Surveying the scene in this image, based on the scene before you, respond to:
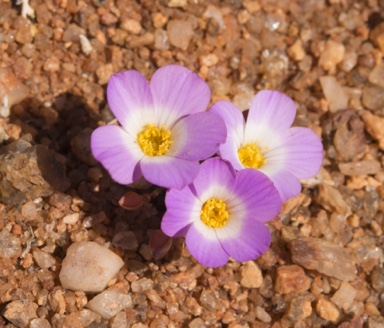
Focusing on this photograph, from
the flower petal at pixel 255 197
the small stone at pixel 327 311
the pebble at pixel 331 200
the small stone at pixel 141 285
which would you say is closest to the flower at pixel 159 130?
the flower petal at pixel 255 197

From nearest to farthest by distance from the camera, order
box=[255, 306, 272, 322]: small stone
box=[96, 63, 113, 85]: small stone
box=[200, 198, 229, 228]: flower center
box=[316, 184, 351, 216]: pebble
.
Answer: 1. box=[200, 198, 229, 228]: flower center
2. box=[255, 306, 272, 322]: small stone
3. box=[316, 184, 351, 216]: pebble
4. box=[96, 63, 113, 85]: small stone

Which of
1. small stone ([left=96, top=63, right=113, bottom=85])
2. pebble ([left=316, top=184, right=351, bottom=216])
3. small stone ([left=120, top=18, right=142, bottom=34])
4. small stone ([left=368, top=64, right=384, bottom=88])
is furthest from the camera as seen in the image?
small stone ([left=368, top=64, right=384, bottom=88])

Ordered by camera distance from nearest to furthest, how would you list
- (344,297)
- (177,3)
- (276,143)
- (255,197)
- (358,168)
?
(255,197)
(276,143)
(344,297)
(358,168)
(177,3)

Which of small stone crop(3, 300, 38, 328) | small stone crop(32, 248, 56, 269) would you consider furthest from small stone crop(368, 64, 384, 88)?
small stone crop(3, 300, 38, 328)

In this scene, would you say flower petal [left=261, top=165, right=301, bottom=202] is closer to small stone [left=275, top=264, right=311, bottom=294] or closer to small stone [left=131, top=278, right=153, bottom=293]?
small stone [left=275, top=264, right=311, bottom=294]

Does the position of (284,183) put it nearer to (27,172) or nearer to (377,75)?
(27,172)

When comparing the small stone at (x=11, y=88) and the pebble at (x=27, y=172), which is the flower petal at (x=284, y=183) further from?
the small stone at (x=11, y=88)

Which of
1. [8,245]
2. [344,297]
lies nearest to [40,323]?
[8,245]
